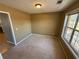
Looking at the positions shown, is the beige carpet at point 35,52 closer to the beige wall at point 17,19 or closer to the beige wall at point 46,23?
the beige wall at point 17,19

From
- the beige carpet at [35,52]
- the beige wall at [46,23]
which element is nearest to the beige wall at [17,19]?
the beige carpet at [35,52]

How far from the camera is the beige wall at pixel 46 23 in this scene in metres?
5.16

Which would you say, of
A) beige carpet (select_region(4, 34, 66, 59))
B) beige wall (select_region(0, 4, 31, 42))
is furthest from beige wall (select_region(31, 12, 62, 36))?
beige carpet (select_region(4, 34, 66, 59))

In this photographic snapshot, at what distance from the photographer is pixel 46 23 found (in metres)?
5.50

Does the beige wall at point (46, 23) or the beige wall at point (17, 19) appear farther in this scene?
the beige wall at point (46, 23)

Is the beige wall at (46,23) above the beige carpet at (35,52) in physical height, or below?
above

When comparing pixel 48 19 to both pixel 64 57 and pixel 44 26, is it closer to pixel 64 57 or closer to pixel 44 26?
pixel 44 26

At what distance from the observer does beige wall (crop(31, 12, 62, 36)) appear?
516 centimetres

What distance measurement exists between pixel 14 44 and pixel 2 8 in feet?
6.75

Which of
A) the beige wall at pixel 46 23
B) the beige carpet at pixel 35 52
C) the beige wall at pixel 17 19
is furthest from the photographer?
the beige wall at pixel 46 23

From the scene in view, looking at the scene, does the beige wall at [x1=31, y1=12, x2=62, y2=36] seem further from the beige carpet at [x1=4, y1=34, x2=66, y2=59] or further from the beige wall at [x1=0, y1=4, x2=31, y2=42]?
the beige carpet at [x1=4, y1=34, x2=66, y2=59]

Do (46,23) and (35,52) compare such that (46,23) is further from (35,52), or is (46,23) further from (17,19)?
(35,52)

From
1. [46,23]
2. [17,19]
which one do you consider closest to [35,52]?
[17,19]

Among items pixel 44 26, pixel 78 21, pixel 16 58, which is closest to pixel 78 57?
pixel 78 21
